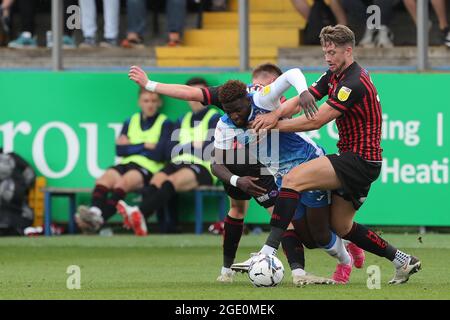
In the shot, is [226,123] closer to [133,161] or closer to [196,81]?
[196,81]

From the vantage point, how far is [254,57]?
16.2 metres

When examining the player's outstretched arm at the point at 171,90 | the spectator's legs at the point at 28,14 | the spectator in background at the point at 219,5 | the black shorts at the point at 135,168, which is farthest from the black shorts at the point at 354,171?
the spectator's legs at the point at 28,14

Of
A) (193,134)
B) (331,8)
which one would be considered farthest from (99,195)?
(331,8)

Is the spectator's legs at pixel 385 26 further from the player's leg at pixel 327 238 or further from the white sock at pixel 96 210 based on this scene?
the player's leg at pixel 327 238

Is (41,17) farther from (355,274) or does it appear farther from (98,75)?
(355,274)

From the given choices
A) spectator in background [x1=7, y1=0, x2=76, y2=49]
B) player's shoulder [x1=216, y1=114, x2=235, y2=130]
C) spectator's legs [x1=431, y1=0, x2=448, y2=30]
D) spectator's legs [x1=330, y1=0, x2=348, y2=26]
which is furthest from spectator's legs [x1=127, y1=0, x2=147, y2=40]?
player's shoulder [x1=216, y1=114, x2=235, y2=130]

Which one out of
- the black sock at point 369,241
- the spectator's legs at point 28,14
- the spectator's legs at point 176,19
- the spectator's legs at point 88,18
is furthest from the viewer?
the spectator's legs at point 28,14

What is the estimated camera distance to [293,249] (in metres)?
10.4

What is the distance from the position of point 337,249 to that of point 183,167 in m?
5.19

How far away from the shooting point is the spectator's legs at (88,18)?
1673 cm

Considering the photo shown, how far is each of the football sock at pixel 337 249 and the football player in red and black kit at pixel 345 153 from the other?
32 cm

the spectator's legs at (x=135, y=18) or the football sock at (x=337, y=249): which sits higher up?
the spectator's legs at (x=135, y=18)

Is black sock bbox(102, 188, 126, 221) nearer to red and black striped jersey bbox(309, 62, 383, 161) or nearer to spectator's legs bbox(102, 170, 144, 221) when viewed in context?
spectator's legs bbox(102, 170, 144, 221)
